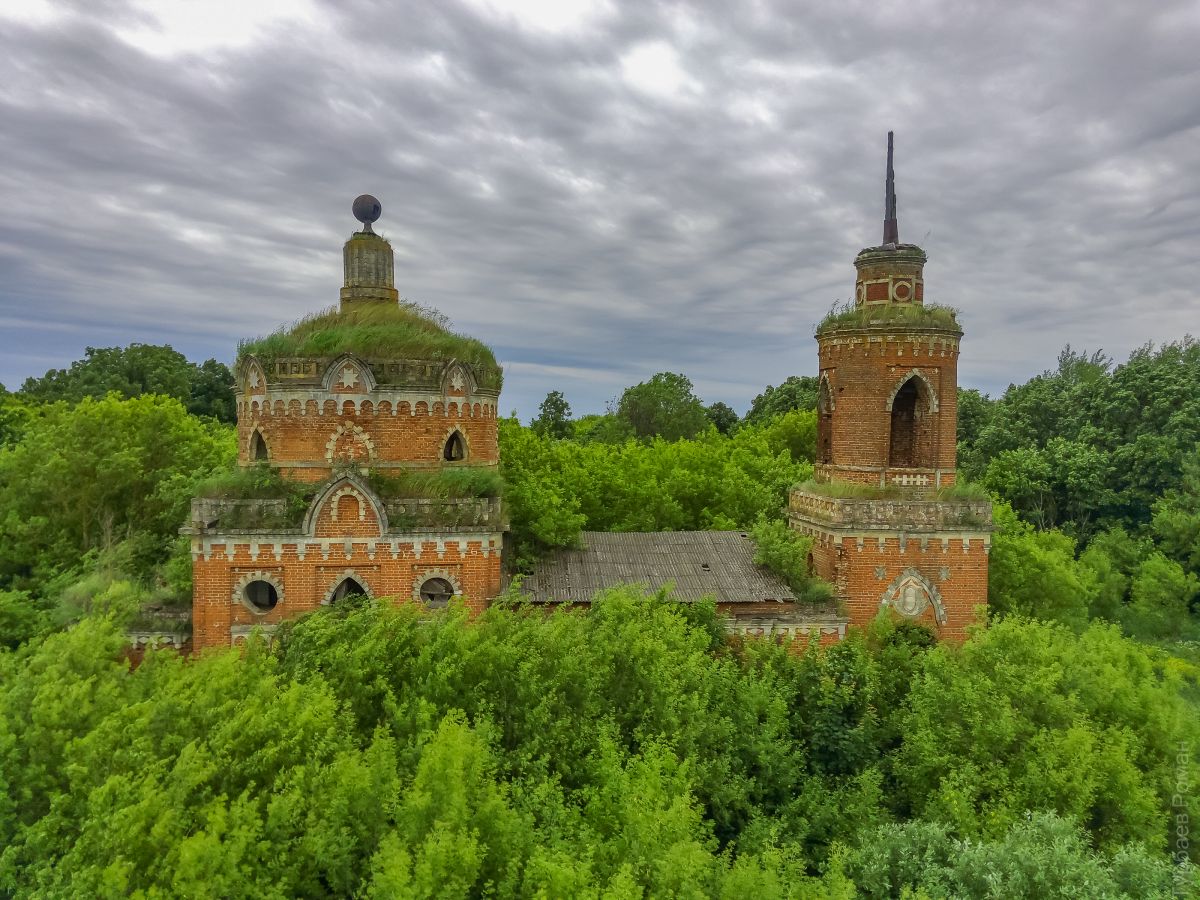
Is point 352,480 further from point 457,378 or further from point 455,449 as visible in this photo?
point 457,378

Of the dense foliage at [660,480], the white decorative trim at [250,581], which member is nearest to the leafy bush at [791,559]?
the dense foliage at [660,480]

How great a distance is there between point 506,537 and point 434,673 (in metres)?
8.18

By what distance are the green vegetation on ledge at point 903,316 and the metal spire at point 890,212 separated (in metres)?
2.19

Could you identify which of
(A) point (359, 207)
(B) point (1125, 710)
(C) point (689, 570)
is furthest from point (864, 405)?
(A) point (359, 207)

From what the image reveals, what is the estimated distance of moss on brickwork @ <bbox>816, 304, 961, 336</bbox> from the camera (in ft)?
63.0

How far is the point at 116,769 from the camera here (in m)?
10.3

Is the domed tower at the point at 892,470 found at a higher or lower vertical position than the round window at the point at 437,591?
higher

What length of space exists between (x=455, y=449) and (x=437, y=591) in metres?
3.91

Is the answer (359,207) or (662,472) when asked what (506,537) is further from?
(662,472)

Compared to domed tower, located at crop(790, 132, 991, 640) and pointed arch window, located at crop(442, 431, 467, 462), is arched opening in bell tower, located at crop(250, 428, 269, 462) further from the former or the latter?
domed tower, located at crop(790, 132, 991, 640)

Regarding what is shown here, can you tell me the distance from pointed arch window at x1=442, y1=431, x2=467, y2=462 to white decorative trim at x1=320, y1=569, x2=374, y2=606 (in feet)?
12.5

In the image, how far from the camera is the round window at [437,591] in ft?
57.1

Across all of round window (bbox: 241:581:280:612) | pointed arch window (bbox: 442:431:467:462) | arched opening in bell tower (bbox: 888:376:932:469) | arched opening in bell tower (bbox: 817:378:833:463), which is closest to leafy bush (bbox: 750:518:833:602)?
arched opening in bell tower (bbox: 817:378:833:463)

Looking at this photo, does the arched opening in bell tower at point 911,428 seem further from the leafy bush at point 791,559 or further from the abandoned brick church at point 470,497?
the leafy bush at point 791,559
